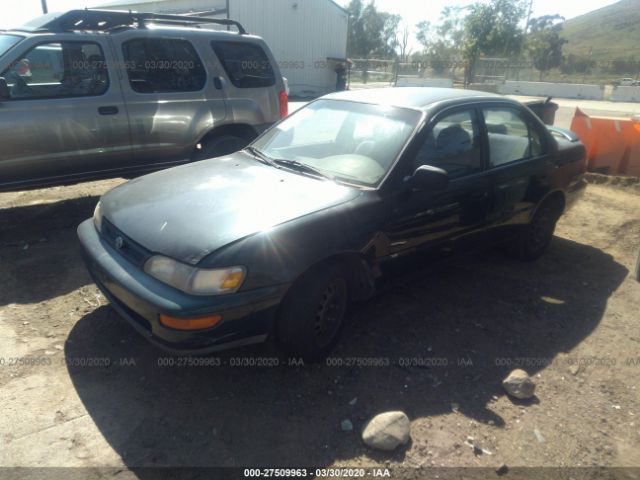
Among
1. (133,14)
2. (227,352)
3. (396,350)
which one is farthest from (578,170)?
(133,14)

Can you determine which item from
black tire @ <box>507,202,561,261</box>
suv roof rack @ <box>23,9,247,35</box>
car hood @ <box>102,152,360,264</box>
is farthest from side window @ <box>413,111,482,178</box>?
suv roof rack @ <box>23,9,247,35</box>

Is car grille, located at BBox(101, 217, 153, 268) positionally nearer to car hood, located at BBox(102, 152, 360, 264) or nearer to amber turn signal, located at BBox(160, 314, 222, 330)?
car hood, located at BBox(102, 152, 360, 264)

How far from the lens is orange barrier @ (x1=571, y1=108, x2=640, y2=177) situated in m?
7.64

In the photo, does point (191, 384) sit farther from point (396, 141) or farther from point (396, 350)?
point (396, 141)

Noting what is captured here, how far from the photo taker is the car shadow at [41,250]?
3848mm

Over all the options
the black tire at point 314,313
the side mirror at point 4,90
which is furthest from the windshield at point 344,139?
the side mirror at point 4,90

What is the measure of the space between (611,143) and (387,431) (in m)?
7.41

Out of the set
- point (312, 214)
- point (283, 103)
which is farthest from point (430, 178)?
point (283, 103)

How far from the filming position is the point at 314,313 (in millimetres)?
2783

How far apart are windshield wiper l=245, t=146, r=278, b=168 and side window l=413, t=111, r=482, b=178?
1081mm

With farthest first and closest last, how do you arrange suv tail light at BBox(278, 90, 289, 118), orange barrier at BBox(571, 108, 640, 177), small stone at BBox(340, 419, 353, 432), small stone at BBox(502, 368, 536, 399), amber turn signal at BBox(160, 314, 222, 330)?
1. orange barrier at BBox(571, 108, 640, 177)
2. suv tail light at BBox(278, 90, 289, 118)
3. small stone at BBox(502, 368, 536, 399)
4. small stone at BBox(340, 419, 353, 432)
5. amber turn signal at BBox(160, 314, 222, 330)

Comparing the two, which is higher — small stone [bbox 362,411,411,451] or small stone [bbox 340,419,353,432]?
small stone [bbox 362,411,411,451]

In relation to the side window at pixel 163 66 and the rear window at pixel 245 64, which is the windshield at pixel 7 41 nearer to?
the side window at pixel 163 66

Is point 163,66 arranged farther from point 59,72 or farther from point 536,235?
point 536,235
